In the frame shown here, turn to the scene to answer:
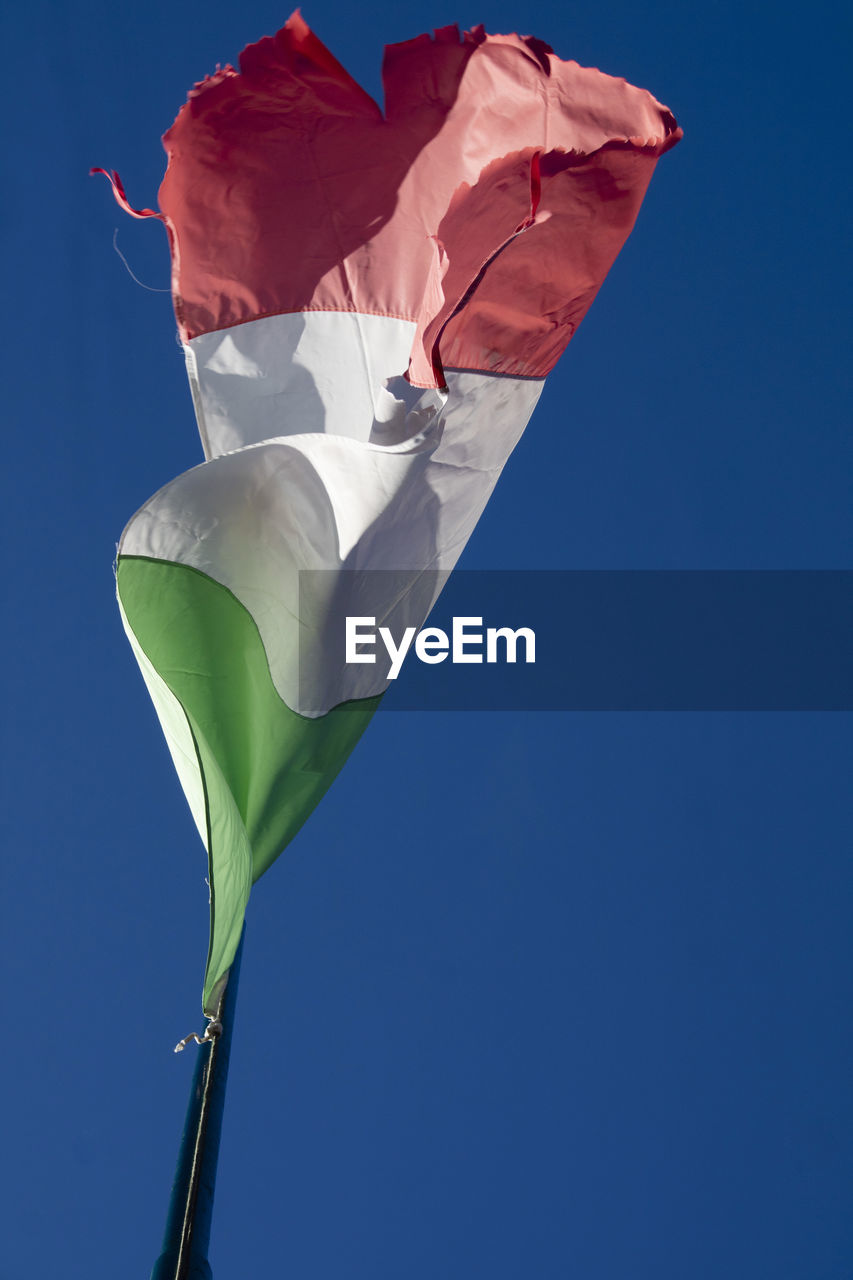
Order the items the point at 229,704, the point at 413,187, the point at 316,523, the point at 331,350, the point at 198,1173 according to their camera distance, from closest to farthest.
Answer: the point at 198,1173 → the point at 229,704 → the point at 316,523 → the point at 413,187 → the point at 331,350

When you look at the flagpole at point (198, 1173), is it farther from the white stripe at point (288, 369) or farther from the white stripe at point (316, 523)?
the white stripe at point (288, 369)

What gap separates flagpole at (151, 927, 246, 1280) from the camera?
3609 millimetres

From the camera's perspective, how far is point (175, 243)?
7.05m

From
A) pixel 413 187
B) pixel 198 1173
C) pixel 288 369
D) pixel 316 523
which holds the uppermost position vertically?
pixel 413 187

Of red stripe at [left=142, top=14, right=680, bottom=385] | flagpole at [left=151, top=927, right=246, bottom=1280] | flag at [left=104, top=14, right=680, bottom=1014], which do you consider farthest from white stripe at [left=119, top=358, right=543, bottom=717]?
flagpole at [left=151, top=927, right=246, bottom=1280]

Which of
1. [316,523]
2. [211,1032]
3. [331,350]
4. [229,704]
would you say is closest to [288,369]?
[331,350]

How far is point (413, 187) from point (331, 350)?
0.90m

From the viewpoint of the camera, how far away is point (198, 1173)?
386 cm

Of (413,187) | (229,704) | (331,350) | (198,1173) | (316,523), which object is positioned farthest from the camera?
(331,350)

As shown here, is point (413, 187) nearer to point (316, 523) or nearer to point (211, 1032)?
point (316, 523)

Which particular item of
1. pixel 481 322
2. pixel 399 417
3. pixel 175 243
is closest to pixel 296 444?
pixel 399 417

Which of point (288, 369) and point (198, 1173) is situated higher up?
point (288, 369)

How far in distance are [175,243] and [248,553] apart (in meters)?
2.14

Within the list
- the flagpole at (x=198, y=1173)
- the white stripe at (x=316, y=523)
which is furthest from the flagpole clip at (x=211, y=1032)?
the white stripe at (x=316, y=523)
